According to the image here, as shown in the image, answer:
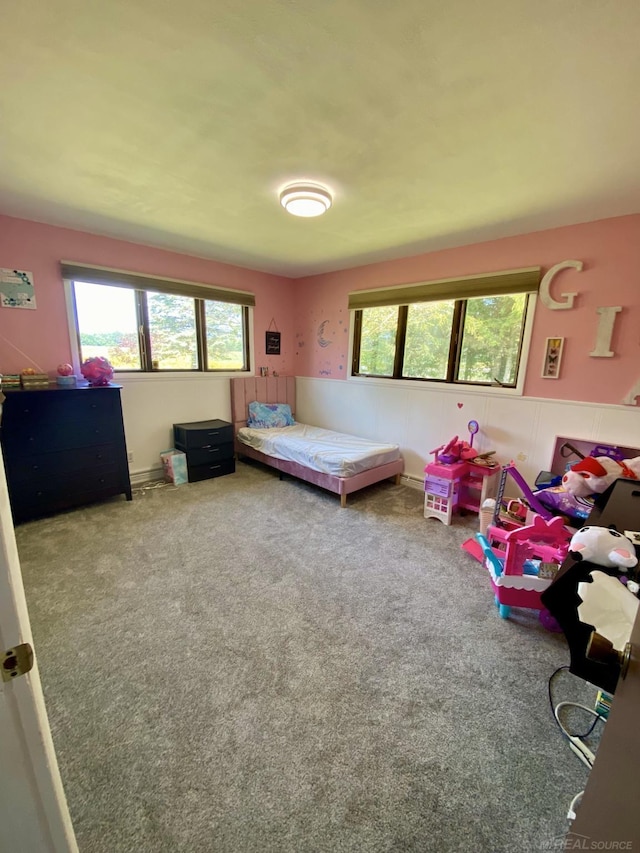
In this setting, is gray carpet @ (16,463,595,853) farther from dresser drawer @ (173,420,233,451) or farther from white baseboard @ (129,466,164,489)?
dresser drawer @ (173,420,233,451)

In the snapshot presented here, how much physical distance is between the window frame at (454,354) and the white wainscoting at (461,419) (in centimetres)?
6

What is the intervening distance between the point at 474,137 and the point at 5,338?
11.7 feet

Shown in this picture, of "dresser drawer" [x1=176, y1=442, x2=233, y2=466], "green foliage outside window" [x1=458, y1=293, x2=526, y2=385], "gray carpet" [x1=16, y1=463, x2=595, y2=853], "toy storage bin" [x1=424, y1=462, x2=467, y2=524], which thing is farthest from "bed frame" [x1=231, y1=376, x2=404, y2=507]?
"green foliage outside window" [x1=458, y1=293, x2=526, y2=385]

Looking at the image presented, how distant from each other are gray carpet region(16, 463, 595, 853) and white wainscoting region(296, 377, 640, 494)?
1155mm

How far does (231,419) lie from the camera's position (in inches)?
172

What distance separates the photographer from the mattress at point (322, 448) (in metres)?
3.22

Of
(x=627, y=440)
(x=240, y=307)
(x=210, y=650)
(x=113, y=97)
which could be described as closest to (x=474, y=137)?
(x=113, y=97)

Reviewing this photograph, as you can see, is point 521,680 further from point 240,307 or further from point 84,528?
point 240,307

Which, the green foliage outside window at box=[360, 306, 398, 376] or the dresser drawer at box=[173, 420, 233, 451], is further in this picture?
the green foliage outside window at box=[360, 306, 398, 376]

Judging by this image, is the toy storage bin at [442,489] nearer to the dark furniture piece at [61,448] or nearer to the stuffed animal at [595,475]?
the stuffed animal at [595,475]

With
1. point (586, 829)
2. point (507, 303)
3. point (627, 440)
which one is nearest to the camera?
point (586, 829)

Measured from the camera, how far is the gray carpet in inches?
41.5

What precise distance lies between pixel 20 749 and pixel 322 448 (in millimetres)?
3011

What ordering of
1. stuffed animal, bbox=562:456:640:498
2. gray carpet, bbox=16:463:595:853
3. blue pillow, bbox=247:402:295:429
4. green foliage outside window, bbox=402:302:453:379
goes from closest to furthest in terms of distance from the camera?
1. gray carpet, bbox=16:463:595:853
2. stuffed animal, bbox=562:456:640:498
3. green foliage outside window, bbox=402:302:453:379
4. blue pillow, bbox=247:402:295:429
